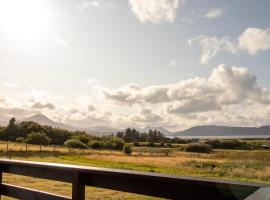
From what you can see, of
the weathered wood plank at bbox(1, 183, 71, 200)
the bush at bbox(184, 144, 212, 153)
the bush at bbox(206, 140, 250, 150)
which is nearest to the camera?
the weathered wood plank at bbox(1, 183, 71, 200)

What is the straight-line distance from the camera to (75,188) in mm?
3617

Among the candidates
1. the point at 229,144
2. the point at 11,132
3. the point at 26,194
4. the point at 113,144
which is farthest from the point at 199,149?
the point at 26,194

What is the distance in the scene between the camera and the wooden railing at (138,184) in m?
2.40

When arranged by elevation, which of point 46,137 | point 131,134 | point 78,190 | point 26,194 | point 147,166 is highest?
point 131,134

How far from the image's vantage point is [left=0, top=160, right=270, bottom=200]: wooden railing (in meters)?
2.40

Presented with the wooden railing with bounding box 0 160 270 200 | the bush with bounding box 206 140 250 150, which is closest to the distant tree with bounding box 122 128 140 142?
the bush with bounding box 206 140 250 150

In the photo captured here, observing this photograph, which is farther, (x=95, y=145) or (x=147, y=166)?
(x=95, y=145)

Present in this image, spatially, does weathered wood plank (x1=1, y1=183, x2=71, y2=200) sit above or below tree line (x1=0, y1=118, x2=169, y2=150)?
below

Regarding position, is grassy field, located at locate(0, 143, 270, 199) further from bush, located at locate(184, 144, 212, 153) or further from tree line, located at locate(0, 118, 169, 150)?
bush, located at locate(184, 144, 212, 153)

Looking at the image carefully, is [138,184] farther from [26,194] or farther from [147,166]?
[147,166]

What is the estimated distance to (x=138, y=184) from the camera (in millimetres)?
3090

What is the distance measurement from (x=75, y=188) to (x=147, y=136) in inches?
7335

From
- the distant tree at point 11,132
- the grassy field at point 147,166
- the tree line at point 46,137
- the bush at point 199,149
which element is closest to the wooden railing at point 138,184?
the grassy field at point 147,166

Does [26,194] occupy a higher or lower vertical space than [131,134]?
lower
